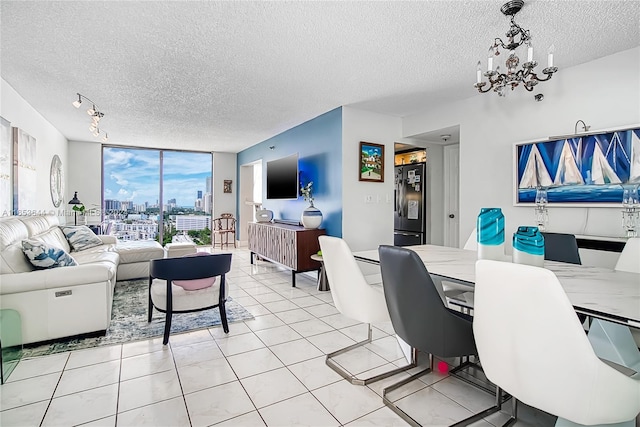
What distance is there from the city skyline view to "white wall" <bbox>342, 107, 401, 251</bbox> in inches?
201

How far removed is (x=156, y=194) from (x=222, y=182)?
1.57 m

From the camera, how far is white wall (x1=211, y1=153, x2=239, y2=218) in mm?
8289

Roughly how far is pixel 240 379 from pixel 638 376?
200 cm

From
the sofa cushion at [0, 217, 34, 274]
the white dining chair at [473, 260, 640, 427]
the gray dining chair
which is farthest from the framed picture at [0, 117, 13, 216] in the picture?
the white dining chair at [473, 260, 640, 427]

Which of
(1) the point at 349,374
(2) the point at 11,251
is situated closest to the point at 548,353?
(1) the point at 349,374

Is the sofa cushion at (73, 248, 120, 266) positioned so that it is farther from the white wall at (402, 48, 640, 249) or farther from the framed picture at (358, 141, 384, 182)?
the white wall at (402, 48, 640, 249)

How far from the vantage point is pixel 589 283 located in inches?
62.1

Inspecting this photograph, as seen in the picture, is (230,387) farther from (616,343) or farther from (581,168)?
(581,168)

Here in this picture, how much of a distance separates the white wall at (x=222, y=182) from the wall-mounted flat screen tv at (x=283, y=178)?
270cm

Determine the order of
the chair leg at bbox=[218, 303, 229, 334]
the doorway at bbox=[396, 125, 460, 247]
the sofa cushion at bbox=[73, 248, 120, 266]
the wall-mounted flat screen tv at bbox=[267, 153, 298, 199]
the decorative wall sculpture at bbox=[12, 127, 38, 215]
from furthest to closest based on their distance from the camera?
the doorway at bbox=[396, 125, 460, 247], the wall-mounted flat screen tv at bbox=[267, 153, 298, 199], the sofa cushion at bbox=[73, 248, 120, 266], the decorative wall sculpture at bbox=[12, 127, 38, 215], the chair leg at bbox=[218, 303, 229, 334]

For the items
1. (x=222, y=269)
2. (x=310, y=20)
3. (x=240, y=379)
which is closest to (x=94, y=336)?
(x=222, y=269)

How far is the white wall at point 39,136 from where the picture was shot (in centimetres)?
344

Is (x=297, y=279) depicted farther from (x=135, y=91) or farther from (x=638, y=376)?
(x=638, y=376)

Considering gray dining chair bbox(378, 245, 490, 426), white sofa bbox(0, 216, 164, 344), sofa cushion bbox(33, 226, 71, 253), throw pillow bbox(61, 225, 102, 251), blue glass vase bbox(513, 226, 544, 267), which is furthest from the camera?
throw pillow bbox(61, 225, 102, 251)
